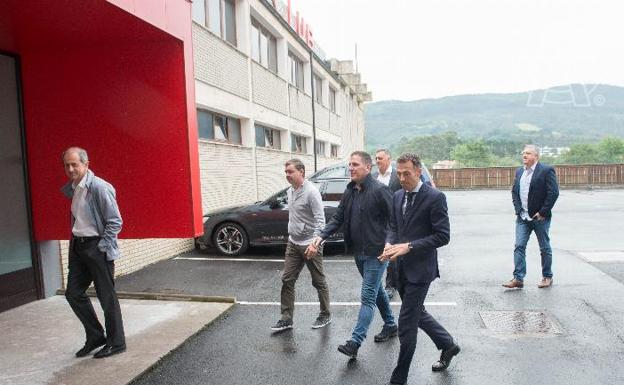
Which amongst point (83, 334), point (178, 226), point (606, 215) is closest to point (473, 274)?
point (178, 226)

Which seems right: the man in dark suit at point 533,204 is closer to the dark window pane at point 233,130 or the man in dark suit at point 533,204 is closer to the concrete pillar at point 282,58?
the dark window pane at point 233,130

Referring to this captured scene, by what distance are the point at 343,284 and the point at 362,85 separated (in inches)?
1375

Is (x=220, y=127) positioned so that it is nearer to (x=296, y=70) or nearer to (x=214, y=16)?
(x=214, y=16)

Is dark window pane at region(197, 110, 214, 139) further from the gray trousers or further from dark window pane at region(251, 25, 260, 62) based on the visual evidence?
the gray trousers

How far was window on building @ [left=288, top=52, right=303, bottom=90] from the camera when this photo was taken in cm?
2073

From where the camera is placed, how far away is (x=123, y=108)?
5.27 metres

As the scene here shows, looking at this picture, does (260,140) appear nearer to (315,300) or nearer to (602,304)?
(315,300)

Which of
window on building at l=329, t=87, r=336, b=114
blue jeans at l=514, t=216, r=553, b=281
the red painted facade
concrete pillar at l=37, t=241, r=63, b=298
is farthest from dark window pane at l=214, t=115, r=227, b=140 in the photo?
window on building at l=329, t=87, r=336, b=114

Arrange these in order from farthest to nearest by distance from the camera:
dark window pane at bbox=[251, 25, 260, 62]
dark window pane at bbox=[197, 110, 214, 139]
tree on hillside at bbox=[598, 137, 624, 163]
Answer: tree on hillside at bbox=[598, 137, 624, 163] → dark window pane at bbox=[251, 25, 260, 62] → dark window pane at bbox=[197, 110, 214, 139]

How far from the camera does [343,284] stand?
7086 millimetres

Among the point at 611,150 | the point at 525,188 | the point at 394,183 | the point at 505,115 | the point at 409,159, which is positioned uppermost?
the point at 505,115

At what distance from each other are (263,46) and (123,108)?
12137 mm

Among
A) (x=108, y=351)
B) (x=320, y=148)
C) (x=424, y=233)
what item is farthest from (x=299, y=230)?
(x=320, y=148)

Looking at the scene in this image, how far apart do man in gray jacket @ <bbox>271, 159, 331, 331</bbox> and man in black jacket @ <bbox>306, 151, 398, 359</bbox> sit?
0.48 metres
